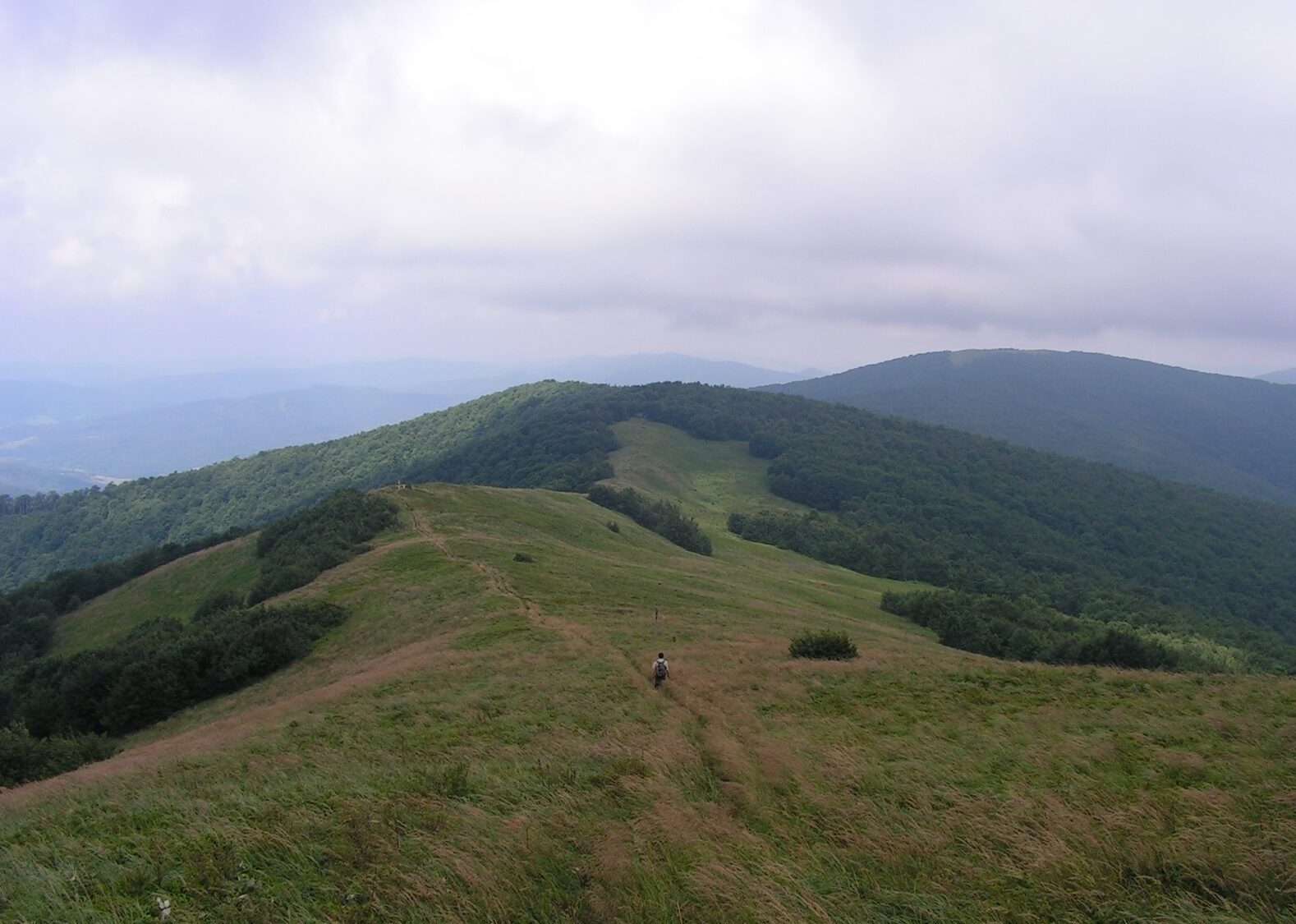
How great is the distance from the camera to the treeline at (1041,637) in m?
35.0

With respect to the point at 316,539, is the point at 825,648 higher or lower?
lower

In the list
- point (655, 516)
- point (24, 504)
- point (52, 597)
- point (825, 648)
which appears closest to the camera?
point (825, 648)

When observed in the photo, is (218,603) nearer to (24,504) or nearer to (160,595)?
(160,595)

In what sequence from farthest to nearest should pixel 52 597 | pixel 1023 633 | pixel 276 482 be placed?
pixel 276 482
pixel 52 597
pixel 1023 633

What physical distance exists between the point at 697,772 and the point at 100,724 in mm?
30730

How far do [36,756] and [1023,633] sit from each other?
54.9 m

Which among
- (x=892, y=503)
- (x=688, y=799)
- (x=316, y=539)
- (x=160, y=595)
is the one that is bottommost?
(x=892, y=503)

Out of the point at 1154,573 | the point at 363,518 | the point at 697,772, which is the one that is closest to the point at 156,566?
the point at 363,518

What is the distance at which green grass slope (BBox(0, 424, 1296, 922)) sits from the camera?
6.57 metres

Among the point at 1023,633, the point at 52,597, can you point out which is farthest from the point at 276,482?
the point at 1023,633

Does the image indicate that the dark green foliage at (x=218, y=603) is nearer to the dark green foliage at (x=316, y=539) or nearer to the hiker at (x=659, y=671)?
the dark green foliage at (x=316, y=539)

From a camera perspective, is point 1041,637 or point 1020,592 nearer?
point 1041,637

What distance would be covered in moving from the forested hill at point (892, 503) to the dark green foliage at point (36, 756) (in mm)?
82700

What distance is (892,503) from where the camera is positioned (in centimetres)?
13738
